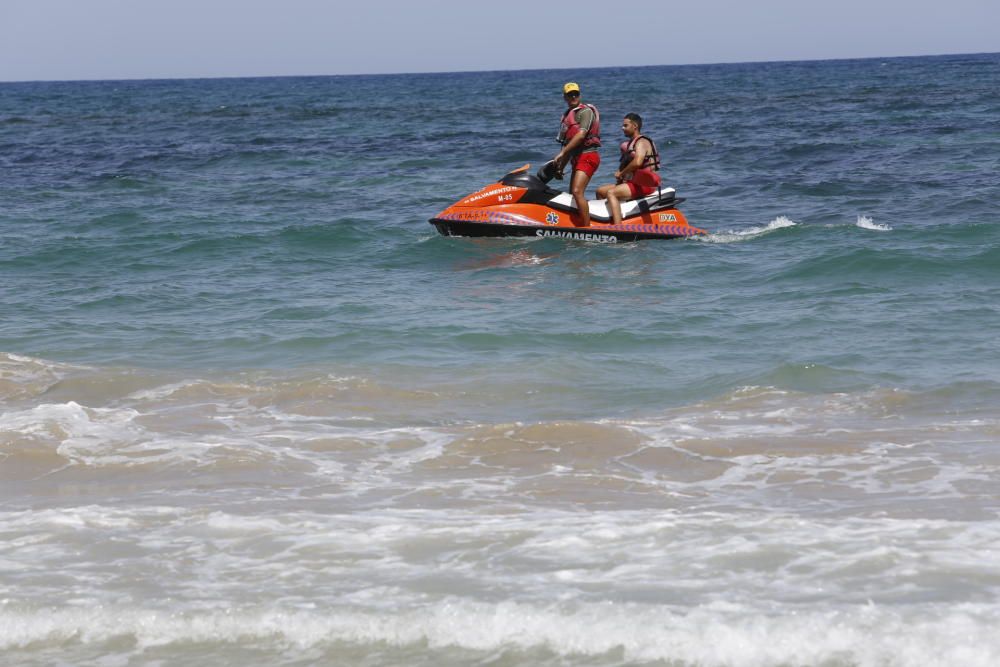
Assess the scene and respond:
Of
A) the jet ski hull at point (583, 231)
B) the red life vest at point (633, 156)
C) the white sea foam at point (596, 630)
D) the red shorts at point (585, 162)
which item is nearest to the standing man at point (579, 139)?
the red shorts at point (585, 162)

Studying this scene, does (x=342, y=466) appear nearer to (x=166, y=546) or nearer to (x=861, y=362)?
(x=166, y=546)

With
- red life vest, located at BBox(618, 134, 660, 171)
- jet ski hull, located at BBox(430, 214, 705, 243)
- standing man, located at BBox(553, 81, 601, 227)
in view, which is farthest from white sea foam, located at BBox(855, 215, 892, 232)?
standing man, located at BBox(553, 81, 601, 227)

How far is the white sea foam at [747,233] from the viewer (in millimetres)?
14144

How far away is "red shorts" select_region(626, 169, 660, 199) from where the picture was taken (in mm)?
13388

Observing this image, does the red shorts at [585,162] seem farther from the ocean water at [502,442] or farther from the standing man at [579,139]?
the ocean water at [502,442]

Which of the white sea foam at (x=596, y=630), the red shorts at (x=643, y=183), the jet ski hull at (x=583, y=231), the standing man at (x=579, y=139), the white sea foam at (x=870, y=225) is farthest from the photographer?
the white sea foam at (x=870, y=225)

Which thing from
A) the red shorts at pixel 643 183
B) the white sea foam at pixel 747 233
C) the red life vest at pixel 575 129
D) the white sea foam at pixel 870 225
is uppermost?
the red life vest at pixel 575 129

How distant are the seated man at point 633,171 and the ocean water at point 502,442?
2.02 feet

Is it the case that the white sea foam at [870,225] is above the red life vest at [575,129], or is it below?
below

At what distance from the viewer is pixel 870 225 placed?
48.2 ft

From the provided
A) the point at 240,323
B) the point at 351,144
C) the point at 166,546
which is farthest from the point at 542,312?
the point at 351,144

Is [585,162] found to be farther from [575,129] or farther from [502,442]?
[502,442]

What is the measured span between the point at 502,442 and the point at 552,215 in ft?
22.9

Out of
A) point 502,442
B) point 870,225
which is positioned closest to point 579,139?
point 870,225
